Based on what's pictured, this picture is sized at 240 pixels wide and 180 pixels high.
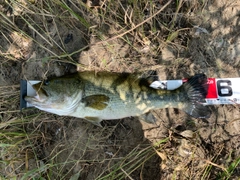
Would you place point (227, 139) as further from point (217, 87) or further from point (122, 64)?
point (122, 64)

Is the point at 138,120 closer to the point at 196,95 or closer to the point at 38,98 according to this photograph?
the point at 196,95

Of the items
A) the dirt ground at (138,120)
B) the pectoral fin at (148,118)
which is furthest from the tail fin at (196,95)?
the pectoral fin at (148,118)

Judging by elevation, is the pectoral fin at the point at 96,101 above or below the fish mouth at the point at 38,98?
below

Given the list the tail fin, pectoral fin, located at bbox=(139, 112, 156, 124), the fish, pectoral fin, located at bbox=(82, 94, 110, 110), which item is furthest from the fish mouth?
the tail fin

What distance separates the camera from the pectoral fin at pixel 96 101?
3.34 meters

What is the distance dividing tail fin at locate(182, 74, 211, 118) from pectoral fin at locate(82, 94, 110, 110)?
1015mm

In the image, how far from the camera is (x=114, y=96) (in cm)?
338

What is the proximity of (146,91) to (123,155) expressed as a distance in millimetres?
922

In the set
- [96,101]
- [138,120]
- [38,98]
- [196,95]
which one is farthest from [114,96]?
[196,95]

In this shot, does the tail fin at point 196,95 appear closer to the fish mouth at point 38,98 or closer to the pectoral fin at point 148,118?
the pectoral fin at point 148,118

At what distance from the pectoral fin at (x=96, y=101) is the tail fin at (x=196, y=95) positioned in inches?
40.0

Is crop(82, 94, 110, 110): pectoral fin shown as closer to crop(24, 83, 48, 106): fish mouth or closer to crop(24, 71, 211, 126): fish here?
crop(24, 71, 211, 126): fish

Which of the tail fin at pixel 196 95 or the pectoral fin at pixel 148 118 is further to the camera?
the pectoral fin at pixel 148 118

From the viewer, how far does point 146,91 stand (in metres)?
3.41
